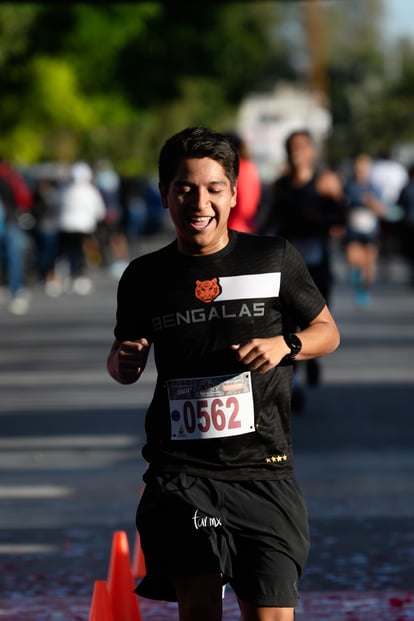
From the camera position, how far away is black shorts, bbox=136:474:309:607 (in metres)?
4.61

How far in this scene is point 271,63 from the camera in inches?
4729

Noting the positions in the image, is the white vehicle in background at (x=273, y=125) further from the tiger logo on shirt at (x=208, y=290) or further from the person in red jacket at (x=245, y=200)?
the tiger logo on shirt at (x=208, y=290)

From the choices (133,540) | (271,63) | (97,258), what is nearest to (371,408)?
(133,540)

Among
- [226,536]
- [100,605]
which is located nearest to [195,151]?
[226,536]

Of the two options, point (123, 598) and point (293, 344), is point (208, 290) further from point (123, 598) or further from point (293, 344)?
point (123, 598)

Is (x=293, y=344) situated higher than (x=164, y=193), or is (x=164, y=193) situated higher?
(x=164, y=193)

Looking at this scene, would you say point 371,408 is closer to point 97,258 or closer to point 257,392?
point 257,392

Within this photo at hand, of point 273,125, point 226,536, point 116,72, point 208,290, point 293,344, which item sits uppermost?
point 116,72

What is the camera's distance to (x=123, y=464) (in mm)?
9727

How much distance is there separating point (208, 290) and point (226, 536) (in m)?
0.67

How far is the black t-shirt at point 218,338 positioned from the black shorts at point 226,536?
5 centimetres

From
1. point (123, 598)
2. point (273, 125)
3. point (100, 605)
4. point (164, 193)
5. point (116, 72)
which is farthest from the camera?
point (116, 72)

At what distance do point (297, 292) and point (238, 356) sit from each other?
0.34m

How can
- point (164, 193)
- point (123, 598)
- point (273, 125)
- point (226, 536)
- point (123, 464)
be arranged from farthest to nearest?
1. point (273, 125)
2. point (123, 464)
3. point (123, 598)
4. point (164, 193)
5. point (226, 536)
